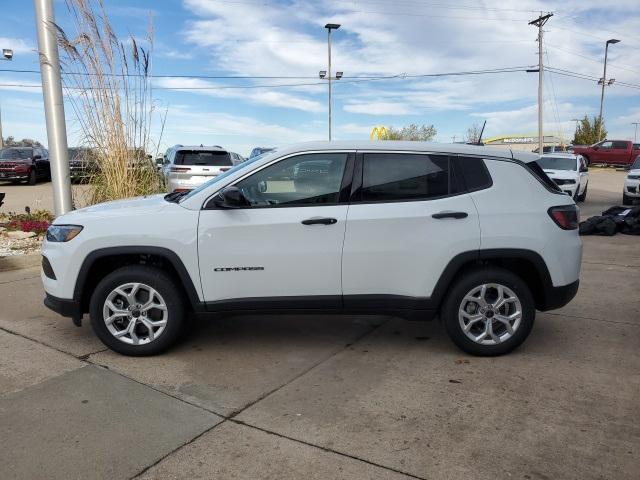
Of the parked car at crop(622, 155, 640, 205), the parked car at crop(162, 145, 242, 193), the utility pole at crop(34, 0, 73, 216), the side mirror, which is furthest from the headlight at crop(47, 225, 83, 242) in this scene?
the parked car at crop(622, 155, 640, 205)

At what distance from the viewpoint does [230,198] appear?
3.88m

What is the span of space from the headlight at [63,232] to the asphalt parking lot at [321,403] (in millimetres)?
927

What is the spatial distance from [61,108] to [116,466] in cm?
649

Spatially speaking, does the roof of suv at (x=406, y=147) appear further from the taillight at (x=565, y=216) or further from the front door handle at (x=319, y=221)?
the front door handle at (x=319, y=221)

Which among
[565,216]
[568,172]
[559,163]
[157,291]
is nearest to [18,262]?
[157,291]

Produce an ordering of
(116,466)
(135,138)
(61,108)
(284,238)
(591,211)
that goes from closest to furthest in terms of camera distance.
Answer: (116,466) → (284,238) → (61,108) → (135,138) → (591,211)

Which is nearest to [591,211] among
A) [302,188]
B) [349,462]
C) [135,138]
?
[135,138]

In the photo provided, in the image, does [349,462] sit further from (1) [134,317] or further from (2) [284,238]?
(1) [134,317]

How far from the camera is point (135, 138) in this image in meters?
8.45

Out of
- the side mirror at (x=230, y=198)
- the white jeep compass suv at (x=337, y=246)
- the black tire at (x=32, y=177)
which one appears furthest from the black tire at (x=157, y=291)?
the black tire at (x=32, y=177)

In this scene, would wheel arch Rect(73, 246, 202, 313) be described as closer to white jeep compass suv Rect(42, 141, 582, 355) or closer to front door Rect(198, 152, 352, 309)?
white jeep compass suv Rect(42, 141, 582, 355)

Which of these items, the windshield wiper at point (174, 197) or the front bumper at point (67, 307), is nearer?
the front bumper at point (67, 307)

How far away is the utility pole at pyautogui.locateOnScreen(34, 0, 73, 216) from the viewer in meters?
7.48

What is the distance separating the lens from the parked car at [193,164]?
1192 centimetres
